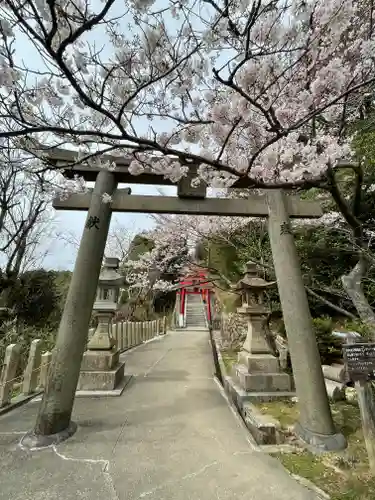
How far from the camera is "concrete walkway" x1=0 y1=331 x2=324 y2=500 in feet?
7.86

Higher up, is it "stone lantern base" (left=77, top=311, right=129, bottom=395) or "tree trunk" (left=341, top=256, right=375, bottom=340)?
"tree trunk" (left=341, top=256, right=375, bottom=340)

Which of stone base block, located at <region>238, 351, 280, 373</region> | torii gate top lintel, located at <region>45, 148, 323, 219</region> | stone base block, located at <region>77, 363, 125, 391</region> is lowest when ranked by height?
stone base block, located at <region>77, 363, 125, 391</region>

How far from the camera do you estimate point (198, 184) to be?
4.20 m

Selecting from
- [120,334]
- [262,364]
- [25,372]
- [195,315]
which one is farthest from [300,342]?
[195,315]

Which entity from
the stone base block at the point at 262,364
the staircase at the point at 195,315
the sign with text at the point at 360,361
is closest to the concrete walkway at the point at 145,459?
the stone base block at the point at 262,364

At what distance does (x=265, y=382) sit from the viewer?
4875 millimetres

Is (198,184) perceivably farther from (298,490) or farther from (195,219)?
(195,219)

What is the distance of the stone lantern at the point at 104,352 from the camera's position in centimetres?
531

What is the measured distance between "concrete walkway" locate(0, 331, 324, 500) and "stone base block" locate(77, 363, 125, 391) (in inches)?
19.3

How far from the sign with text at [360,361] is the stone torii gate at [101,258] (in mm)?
681

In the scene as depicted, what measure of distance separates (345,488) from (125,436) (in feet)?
8.24

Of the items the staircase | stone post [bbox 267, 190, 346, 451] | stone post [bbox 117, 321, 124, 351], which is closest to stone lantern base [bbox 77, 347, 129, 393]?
stone post [bbox 267, 190, 346, 451]

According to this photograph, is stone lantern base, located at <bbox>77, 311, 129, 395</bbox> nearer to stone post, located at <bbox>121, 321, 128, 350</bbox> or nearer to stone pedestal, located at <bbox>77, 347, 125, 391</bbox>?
stone pedestal, located at <bbox>77, 347, 125, 391</bbox>

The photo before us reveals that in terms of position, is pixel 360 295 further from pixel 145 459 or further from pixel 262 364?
pixel 145 459
